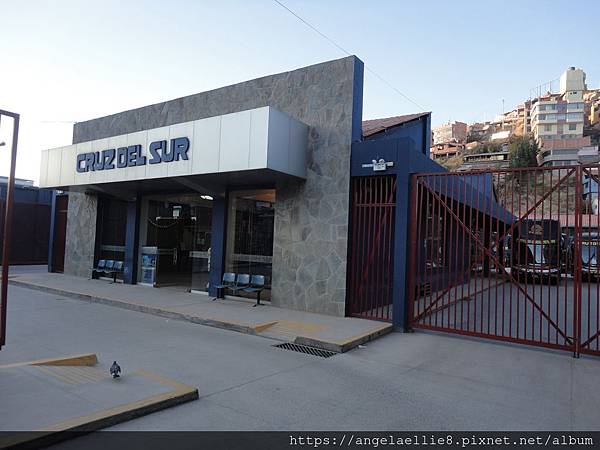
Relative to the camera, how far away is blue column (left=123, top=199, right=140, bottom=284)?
1423 cm

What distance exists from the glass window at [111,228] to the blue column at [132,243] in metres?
0.79

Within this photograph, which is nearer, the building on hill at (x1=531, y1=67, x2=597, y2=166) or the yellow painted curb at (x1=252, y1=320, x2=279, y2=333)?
the yellow painted curb at (x1=252, y1=320, x2=279, y2=333)

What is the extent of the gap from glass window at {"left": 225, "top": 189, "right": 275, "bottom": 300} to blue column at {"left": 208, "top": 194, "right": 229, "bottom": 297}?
0.14 m

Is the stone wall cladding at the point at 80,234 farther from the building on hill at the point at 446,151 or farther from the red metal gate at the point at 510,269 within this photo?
the building on hill at the point at 446,151

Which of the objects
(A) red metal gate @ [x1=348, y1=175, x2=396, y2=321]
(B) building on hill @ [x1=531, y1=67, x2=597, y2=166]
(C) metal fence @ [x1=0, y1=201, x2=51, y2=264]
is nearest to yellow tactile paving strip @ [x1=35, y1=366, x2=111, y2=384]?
(A) red metal gate @ [x1=348, y1=175, x2=396, y2=321]

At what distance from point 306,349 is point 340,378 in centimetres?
157

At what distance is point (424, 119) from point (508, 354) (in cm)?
1104

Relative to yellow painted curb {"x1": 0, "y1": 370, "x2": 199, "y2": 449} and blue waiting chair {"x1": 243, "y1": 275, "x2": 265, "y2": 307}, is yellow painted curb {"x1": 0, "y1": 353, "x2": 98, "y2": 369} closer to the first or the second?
yellow painted curb {"x1": 0, "y1": 370, "x2": 199, "y2": 449}

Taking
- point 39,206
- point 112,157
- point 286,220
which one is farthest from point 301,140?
point 39,206

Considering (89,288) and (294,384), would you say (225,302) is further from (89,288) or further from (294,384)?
(294,384)

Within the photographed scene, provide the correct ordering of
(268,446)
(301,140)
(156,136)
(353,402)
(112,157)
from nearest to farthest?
(268,446)
(353,402)
(301,140)
(156,136)
(112,157)

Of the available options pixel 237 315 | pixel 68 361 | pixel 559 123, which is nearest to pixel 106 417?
pixel 68 361

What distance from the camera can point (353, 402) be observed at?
4.72 meters

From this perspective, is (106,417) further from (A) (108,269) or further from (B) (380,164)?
(A) (108,269)
